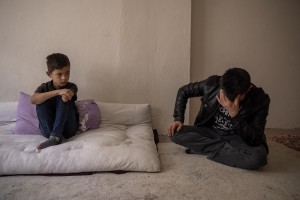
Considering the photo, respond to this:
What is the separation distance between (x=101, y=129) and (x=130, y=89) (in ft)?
1.90

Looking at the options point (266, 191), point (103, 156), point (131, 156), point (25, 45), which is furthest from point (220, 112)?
point (25, 45)

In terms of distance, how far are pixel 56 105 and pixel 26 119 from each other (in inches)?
16.4

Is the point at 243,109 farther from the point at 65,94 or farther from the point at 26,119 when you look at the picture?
the point at 26,119

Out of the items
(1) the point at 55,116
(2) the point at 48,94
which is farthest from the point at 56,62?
(1) the point at 55,116

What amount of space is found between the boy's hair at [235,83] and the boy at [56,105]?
112cm

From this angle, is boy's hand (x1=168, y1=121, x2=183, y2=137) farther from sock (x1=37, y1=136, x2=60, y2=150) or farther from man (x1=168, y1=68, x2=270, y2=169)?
sock (x1=37, y1=136, x2=60, y2=150)

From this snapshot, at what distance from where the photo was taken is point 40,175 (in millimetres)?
1567

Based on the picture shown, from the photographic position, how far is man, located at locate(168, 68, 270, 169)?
157 centimetres

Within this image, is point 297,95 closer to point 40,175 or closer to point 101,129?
point 101,129

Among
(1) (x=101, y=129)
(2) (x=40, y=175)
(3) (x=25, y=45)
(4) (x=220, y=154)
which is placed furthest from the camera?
(3) (x=25, y=45)

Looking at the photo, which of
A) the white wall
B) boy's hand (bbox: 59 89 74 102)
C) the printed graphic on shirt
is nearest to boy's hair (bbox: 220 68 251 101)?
the printed graphic on shirt

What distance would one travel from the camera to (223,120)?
6.31 ft

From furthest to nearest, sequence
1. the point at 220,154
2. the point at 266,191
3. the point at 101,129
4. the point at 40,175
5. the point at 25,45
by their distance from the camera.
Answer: the point at 25,45, the point at 101,129, the point at 220,154, the point at 40,175, the point at 266,191

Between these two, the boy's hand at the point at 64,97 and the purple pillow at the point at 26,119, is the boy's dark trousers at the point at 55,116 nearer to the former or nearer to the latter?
the boy's hand at the point at 64,97
